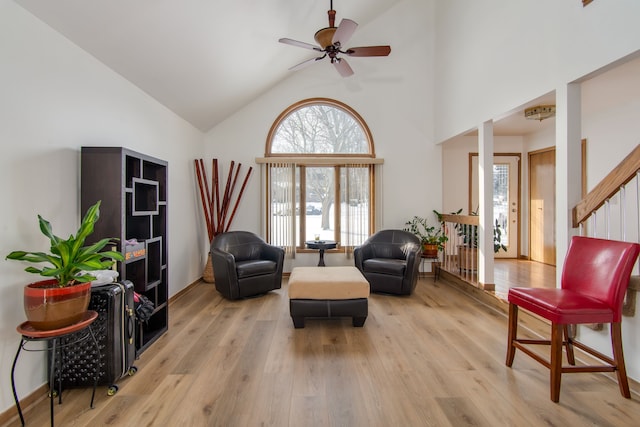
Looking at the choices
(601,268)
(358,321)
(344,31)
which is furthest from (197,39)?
(601,268)

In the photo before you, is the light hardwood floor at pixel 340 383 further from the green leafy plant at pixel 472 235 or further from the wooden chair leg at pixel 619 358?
the green leafy plant at pixel 472 235

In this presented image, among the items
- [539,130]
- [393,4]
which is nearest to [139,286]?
[393,4]

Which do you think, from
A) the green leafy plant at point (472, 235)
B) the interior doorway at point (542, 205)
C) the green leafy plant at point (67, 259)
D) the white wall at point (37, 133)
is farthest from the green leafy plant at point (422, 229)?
the green leafy plant at point (67, 259)

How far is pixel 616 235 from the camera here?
4570 millimetres

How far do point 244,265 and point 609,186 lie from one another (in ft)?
12.5

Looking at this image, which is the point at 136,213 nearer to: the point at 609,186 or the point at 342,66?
the point at 342,66

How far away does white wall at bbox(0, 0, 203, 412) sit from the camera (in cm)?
192

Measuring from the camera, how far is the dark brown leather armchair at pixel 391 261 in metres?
4.43

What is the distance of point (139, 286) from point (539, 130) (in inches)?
277

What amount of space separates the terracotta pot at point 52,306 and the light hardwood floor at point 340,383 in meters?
0.62

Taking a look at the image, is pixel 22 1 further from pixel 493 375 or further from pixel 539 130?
pixel 539 130

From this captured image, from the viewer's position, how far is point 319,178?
5.79 meters

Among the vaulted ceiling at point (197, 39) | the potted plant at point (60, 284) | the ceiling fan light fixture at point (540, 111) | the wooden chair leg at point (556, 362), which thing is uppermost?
the vaulted ceiling at point (197, 39)

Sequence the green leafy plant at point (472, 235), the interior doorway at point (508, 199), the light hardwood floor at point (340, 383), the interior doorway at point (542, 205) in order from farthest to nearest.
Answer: the interior doorway at point (508, 199)
the interior doorway at point (542, 205)
the green leafy plant at point (472, 235)
the light hardwood floor at point (340, 383)
